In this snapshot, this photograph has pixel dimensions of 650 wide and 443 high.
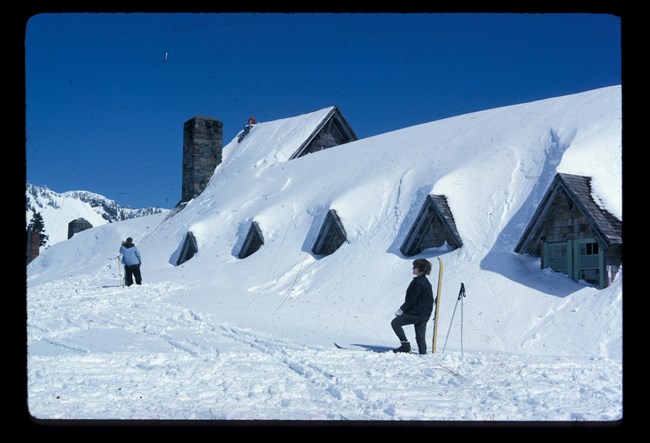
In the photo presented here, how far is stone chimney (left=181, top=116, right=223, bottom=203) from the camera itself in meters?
33.5

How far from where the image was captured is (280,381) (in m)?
7.26

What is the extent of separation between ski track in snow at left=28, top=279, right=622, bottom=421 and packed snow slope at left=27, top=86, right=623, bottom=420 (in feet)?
0.27

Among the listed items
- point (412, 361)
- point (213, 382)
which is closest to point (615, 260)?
point (412, 361)

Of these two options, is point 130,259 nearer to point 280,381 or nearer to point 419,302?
point 419,302

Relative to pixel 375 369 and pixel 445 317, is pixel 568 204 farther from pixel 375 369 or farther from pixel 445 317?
pixel 375 369

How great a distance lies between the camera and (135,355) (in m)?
8.77

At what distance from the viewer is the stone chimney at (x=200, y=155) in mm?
33469

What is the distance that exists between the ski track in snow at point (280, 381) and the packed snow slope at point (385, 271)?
0.27ft

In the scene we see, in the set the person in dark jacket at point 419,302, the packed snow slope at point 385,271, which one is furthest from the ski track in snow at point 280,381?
the person in dark jacket at point 419,302

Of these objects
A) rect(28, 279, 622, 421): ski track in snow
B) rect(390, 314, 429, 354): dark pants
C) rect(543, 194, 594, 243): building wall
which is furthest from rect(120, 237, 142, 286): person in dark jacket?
rect(543, 194, 594, 243): building wall

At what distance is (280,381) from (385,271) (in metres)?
9.34

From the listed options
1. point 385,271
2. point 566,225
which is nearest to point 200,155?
point 385,271
